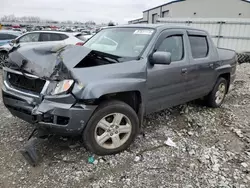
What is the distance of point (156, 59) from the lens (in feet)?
10.6

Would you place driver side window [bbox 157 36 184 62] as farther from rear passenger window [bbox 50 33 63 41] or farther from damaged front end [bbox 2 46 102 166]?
rear passenger window [bbox 50 33 63 41]

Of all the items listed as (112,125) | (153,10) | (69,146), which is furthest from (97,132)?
(153,10)

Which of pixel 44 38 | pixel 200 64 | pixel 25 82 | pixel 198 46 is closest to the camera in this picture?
pixel 25 82

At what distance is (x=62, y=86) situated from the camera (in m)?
2.74

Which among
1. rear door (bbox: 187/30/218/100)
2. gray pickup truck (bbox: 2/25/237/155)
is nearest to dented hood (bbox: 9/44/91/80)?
gray pickup truck (bbox: 2/25/237/155)

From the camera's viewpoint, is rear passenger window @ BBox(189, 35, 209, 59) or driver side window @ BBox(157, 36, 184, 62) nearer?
driver side window @ BBox(157, 36, 184, 62)

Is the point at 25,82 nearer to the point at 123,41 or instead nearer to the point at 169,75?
the point at 123,41

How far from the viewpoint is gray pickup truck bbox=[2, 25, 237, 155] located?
2.75 metres

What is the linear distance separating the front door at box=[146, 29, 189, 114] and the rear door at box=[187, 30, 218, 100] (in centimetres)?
20

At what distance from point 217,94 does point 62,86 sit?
376 cm

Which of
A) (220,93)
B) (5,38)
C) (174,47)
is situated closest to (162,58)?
(174,47)

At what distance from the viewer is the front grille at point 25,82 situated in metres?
3.01

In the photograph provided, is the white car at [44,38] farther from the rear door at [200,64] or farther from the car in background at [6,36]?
the rear door at [200,64]

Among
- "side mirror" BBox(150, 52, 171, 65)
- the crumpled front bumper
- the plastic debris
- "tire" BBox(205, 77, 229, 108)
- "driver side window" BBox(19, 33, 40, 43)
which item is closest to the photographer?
the crumpled front bumper
